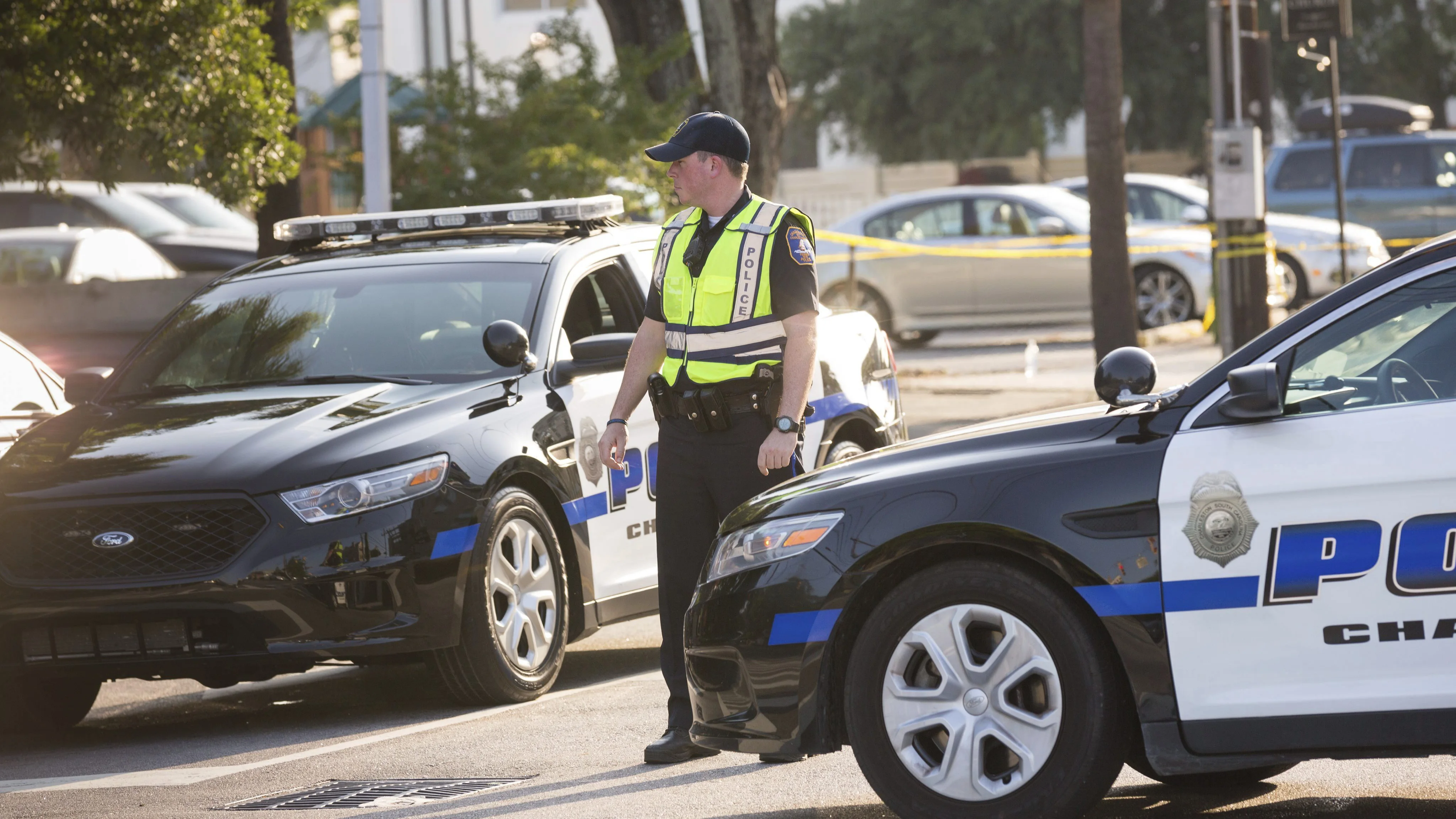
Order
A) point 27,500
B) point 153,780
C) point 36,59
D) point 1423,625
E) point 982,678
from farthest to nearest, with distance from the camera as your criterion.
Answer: point 36,59 < point 27,500 < point 153,780 < point 982,678 < point 1423,625

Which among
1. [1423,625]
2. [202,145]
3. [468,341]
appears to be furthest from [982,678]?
[202,145]

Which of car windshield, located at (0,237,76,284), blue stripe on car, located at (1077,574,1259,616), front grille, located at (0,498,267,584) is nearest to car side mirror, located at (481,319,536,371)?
front grille, located at (0,498,267,584)

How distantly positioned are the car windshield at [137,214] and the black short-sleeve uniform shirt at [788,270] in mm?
15967

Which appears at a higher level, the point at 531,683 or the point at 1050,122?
the point at 1050,122

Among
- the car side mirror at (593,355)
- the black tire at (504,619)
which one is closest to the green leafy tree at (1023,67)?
the car side mirror at (593,355)

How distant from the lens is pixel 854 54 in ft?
146

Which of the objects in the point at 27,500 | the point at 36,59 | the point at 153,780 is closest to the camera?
the point at 153,780

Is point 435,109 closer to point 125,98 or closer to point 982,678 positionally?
point 125,98

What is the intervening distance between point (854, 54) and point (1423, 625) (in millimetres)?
40990

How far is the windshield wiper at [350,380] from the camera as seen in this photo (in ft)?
23.5

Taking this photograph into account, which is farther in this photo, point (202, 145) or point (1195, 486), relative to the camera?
point (202, 145)

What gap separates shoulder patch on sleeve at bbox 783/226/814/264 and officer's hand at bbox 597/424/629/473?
695 millimetres

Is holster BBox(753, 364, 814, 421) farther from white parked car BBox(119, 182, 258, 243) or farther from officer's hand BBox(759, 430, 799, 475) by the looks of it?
white parked car BBox(119, 182, 258, 243)

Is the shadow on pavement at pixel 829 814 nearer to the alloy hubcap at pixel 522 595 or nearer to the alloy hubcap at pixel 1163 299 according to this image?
the alloy hubcap at pixel 522 595
